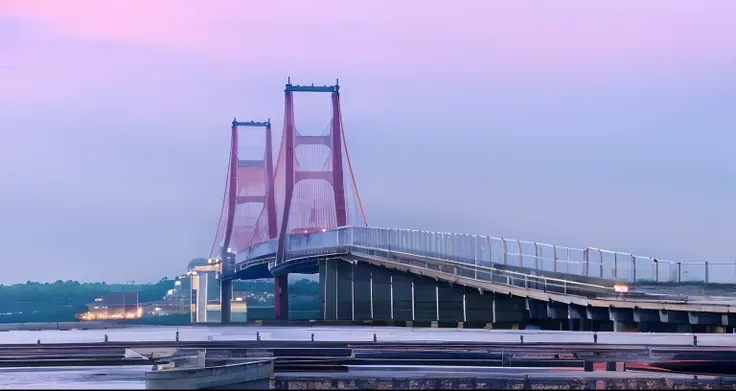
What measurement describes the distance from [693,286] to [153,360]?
91.1ft

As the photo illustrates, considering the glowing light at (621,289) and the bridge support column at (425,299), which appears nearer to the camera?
the glowing light at (621,289)

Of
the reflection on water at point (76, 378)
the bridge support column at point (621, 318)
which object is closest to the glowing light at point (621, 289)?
the bridge support column at point (621, 318)

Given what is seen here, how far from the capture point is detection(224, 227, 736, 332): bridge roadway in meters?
42.0

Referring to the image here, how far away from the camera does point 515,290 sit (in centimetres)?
5222

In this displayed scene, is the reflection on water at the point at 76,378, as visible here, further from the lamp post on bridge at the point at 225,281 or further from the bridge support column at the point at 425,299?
the lamp post on bridge at the point at 225,281

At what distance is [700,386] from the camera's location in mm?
23781

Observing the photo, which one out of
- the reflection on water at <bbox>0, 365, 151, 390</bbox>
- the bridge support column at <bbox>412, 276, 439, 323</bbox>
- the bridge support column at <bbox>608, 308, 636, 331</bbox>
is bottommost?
the reflection on water at <bbox>0, 365, 151, 390</bbox>

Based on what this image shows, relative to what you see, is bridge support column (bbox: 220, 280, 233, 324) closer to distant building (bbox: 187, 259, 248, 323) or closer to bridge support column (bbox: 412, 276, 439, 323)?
distant building (bbox: 187, 259, 248, 323)

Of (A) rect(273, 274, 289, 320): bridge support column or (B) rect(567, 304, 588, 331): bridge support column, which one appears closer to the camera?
(B) rect(567, 304, 588, 331): bridge support column

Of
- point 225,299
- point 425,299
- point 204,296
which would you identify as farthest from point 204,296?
point 425,299

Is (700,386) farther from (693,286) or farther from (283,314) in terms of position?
(283,314)

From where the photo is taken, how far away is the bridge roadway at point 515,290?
138ft

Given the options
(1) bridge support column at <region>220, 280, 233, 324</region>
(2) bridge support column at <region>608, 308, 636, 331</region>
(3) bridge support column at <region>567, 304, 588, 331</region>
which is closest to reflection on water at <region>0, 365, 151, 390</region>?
(2) bridge support column at <region>608, 308, 636, 331</region>

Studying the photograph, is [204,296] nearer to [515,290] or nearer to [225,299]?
[225,299]
